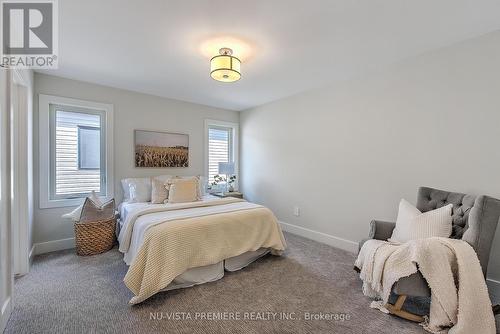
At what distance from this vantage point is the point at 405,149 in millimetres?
2607

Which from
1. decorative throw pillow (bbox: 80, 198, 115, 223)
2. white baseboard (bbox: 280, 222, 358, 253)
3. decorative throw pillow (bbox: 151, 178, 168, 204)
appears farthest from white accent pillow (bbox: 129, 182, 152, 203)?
white baseboard (bbox: 280, 222, 358, 253)

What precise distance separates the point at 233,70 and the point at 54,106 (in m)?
2.61

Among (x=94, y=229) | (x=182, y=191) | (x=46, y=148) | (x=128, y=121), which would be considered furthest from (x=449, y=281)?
(x=46, y=148)

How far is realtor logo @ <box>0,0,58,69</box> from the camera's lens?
1.75 meters

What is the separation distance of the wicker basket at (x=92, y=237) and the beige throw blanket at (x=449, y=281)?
319 centimetres

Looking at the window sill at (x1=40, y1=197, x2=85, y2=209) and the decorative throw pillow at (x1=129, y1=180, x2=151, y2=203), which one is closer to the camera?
the window sill at (x1=40, y1=197, x2=85, y2=209)

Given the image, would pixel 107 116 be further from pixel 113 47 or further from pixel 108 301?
pixel 108 301

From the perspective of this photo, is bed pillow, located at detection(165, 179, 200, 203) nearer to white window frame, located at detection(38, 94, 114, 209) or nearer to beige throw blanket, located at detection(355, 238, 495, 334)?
white window frame, located at detection(38, 94, 114, 209)

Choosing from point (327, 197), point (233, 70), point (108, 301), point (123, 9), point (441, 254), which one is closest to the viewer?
point (441, 254)

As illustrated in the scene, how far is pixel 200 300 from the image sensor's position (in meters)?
2.03

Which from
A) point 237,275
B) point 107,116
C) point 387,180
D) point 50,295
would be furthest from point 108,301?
point 387,180

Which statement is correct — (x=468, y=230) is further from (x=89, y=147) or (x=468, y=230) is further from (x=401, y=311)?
(x=89, y=147)

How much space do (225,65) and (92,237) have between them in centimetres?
266

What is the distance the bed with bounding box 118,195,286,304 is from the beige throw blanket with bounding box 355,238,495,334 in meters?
1.37
